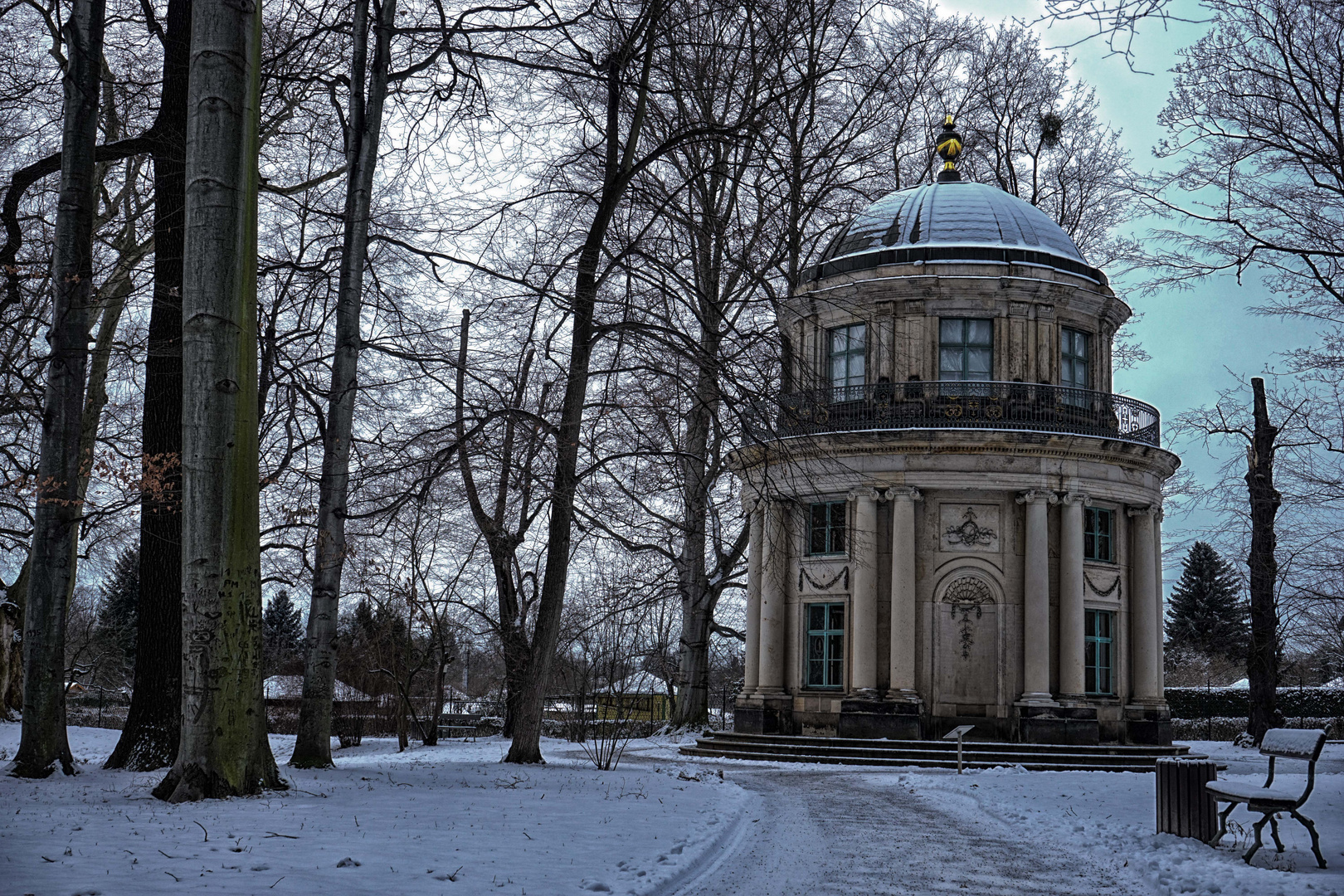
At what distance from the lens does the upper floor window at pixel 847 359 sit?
27.5 metres

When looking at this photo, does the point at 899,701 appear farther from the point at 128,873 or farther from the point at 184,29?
the point at 128,873

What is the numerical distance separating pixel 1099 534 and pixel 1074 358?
13.6 feet

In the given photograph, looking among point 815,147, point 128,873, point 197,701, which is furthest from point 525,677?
point 815,147

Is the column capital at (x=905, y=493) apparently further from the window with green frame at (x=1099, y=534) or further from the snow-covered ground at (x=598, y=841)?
the snow-covered ground at (x=598, y=841)

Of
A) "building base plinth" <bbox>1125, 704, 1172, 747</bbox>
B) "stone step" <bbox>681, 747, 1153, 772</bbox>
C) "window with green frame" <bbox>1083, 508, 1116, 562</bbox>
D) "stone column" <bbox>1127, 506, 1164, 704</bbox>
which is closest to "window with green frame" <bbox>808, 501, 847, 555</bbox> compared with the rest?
"stone step" <bbox>681, 747, 1153, 772</bbox>

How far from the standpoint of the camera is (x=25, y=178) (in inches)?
556

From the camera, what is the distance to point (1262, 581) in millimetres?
30562

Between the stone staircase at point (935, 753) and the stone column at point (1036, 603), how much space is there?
1449 millimetres

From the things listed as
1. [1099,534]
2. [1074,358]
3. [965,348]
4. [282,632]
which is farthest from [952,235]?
[282,632]

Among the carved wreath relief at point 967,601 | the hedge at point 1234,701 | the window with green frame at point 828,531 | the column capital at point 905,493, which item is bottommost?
the hedge at point 1234,701

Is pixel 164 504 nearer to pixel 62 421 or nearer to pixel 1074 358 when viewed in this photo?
pixel 62 421

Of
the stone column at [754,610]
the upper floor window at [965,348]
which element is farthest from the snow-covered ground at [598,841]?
the upper floor window at [965,348]

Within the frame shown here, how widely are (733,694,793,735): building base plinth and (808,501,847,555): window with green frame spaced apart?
3323 millimetres

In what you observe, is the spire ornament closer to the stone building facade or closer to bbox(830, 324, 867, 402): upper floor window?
the stone building facade
